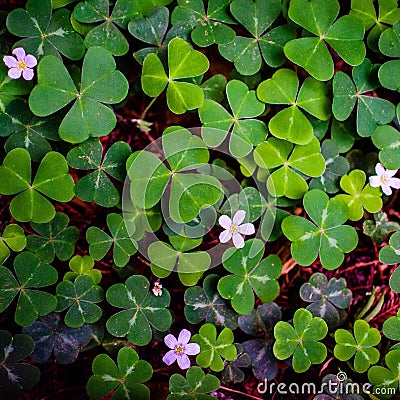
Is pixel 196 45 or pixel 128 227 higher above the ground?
pixel 196 45

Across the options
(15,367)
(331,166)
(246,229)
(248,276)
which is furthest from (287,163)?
(15,367)

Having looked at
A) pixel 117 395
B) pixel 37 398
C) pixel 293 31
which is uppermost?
pixel 293 31

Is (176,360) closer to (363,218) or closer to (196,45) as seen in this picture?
(363,218)

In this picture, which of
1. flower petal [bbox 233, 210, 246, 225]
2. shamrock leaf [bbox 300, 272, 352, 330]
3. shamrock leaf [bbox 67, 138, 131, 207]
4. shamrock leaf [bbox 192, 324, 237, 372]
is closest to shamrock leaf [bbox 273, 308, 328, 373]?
shamrock leaf [bbox 300, 272, 352, 330]

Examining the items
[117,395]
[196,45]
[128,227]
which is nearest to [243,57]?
[196,45]
